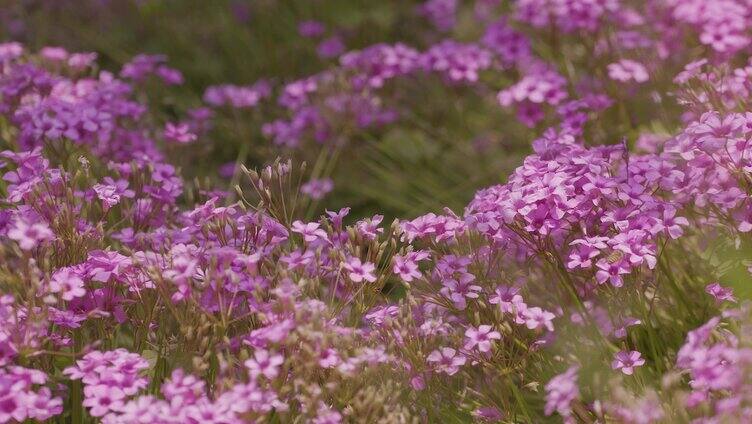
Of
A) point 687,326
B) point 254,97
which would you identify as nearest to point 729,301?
point 687,326

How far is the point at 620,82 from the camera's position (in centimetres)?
582

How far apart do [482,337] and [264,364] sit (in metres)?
0.78

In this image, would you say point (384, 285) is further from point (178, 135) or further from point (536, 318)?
point (178, 135)

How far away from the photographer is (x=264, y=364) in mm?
3158

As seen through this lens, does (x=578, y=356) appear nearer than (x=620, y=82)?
Yes

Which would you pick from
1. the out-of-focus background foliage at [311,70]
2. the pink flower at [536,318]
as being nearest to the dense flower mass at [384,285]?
the pink flower at [536,318]

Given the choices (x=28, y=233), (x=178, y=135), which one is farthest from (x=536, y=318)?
(x=178, y=135)

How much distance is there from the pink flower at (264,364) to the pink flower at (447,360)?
23.8 inches

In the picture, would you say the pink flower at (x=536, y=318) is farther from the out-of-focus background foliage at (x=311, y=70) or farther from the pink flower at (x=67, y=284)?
the out-of-focus background foliage at (x=311, y=70)

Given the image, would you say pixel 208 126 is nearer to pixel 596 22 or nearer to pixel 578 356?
pixel 596 22

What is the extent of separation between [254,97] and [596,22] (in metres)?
2.09

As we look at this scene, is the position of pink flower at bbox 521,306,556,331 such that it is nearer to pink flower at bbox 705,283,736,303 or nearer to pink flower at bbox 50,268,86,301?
pink flower at bbox 705,283,736,303

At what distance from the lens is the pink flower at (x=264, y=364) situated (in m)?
3.10

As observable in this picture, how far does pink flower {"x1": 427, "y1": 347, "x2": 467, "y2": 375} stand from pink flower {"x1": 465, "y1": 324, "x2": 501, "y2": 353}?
62mm
